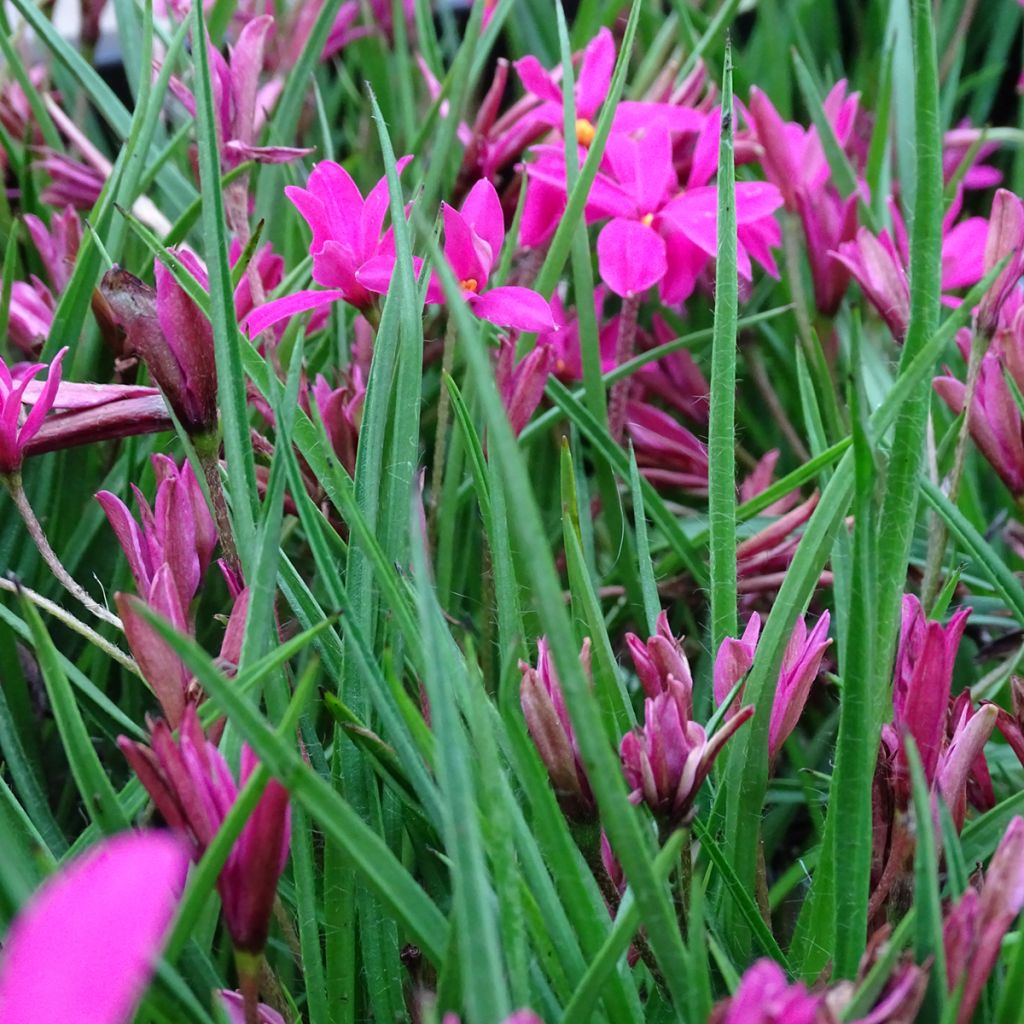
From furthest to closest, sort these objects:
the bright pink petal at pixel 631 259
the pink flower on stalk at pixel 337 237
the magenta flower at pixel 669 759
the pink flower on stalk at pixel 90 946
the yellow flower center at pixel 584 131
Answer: the yellow flower center at pixel 584 131 → the bright pink petal at pixel 631 259 → the pink flower on stalk at pixel 337 237 → the magenta flower at pixel 669 759 → the pink flower on stalk at pixel 90 946

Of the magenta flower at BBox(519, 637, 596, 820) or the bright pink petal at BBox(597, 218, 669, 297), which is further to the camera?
the bright pink petal at BBox(597, 218, 669, 297)

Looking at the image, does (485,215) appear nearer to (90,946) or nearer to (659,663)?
(659,663)

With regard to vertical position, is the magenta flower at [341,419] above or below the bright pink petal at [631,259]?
below

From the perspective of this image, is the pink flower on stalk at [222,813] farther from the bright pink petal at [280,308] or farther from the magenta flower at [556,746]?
the bright pink petal at [280,308]

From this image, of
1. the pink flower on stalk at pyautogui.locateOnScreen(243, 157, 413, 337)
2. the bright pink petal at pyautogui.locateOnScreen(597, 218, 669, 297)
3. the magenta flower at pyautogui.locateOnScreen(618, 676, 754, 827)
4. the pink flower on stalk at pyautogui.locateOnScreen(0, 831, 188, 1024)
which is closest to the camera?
the pink flower on stalk at pyautogui.locateOnScreen(0, 831, 188, 1024)

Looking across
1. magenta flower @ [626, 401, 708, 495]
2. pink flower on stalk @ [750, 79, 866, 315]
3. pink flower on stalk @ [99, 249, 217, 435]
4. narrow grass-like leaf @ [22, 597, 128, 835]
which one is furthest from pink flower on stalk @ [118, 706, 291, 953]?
pink flower on stalk @ [750, 79, 866, 315]

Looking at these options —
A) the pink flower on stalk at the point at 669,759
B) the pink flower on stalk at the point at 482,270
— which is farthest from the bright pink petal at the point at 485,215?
the pink flower on stalk at the point at 669,759

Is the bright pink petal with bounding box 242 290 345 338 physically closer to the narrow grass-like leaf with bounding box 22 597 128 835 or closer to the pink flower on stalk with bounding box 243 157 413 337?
the pink flower on stalk with bounding box 243 157 413 337
